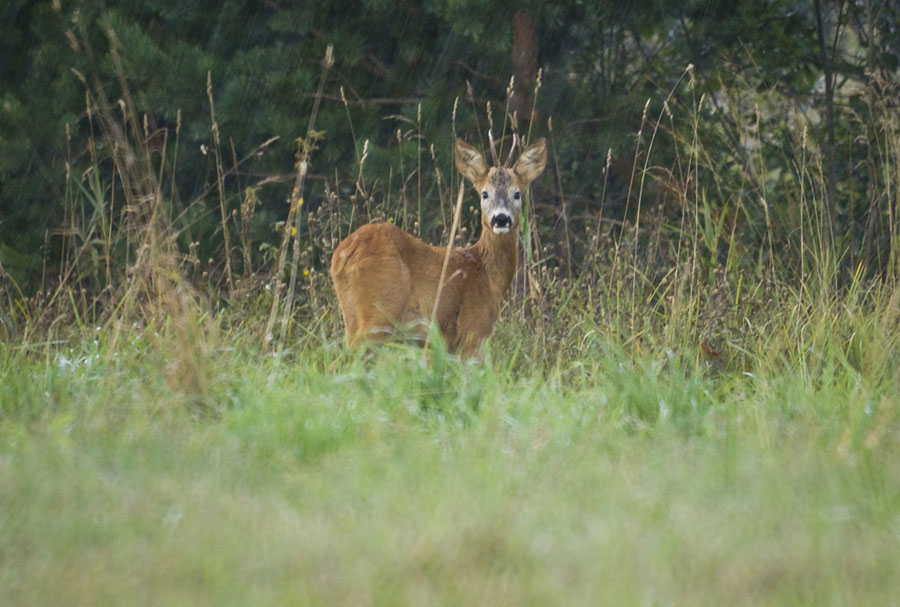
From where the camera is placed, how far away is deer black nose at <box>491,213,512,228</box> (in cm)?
596

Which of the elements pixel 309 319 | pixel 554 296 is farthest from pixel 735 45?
pixel 309 319

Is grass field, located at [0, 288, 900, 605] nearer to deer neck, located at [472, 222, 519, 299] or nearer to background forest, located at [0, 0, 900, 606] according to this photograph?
background forest, located at [0, 0, 900, 606]

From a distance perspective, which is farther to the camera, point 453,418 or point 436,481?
point 453,418

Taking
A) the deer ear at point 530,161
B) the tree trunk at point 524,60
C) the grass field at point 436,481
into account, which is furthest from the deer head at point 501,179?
the tree trunk at point 524,60

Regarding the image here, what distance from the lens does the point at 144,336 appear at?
4.59 metres

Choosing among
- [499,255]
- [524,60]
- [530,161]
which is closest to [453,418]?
[499,255]

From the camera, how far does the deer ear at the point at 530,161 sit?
6.22 metres

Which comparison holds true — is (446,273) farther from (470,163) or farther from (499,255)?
(470,163)

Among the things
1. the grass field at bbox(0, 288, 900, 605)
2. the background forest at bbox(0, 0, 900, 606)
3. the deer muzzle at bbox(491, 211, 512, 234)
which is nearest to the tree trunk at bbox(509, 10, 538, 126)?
the background forest at bbox(0, 0, 900, 606)

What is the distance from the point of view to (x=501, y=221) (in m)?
5.97

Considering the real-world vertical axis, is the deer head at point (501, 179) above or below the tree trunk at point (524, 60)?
below

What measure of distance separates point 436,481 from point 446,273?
2.59 meters

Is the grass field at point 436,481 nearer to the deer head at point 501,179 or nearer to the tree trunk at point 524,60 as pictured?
the deer head at point 501,179

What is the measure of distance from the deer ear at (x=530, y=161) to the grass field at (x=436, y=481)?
1699 mm
